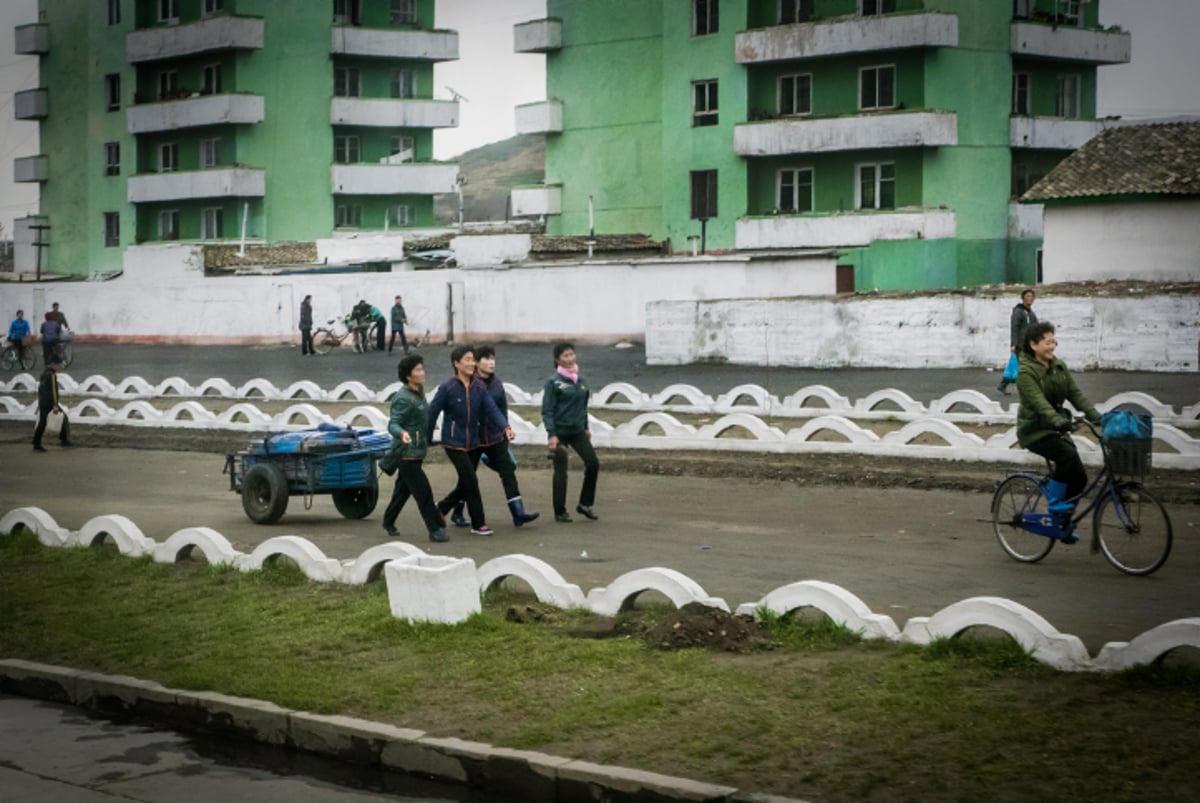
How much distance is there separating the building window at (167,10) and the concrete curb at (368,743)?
62507 mm

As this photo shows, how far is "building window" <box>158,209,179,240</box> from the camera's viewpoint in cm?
7000

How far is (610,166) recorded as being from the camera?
58312 mm

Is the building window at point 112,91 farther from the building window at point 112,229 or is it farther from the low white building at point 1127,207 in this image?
the low white building at point 1127,207

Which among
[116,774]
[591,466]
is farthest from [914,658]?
[591,466]

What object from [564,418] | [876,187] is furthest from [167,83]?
[564,418]

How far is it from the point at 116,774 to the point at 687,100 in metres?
48.7

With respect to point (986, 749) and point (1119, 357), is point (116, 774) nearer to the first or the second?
point (986, 749)

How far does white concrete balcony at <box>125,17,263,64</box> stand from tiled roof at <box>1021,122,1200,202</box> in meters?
33.9

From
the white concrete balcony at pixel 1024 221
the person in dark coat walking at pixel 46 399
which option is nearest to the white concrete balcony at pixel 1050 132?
the white concrete balcony at pixel 1024 221

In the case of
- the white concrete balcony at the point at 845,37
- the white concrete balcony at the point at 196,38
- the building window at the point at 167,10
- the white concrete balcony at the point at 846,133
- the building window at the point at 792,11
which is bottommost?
the white concrete balcony at the point at 846,133

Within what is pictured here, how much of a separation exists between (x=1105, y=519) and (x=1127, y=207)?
32019 mm

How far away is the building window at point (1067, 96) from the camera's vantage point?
54.4m

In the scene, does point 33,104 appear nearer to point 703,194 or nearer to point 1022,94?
point 703,194

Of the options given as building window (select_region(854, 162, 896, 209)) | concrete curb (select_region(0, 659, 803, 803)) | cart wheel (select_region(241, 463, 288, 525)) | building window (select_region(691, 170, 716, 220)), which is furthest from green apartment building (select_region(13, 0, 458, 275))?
concrete curb (select_region(0, 659, 803, 803))
